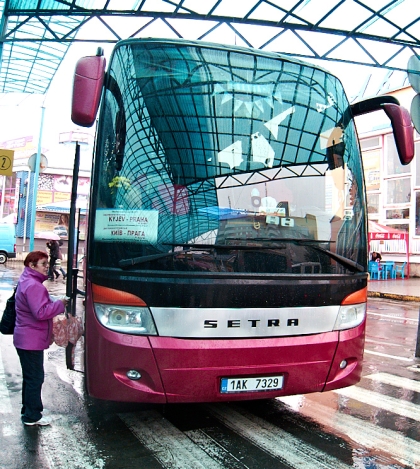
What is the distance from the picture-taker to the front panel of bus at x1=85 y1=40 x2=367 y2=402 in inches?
146

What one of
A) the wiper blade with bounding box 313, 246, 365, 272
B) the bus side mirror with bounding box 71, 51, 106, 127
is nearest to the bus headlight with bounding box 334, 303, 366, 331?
the wiper blade with bounding box 313, 246, 365, 272

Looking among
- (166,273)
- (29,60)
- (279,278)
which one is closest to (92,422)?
(166,273)

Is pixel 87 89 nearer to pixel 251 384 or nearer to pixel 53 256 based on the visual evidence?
pixel 251 384

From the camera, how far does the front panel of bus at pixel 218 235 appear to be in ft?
12.2

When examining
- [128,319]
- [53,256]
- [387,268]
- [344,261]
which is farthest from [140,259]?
[387,268]

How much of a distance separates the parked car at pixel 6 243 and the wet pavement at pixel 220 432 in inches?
1022

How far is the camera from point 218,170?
13.1 feet

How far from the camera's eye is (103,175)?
4.00 metres

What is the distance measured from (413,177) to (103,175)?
23.5m

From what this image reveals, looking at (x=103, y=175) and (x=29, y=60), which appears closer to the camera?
(x=103, y=175)

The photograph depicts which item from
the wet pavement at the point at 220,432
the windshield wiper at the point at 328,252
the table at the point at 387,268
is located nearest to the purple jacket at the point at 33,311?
the wet pavement at the point at 220,432

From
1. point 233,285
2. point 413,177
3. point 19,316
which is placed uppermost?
point 413,177

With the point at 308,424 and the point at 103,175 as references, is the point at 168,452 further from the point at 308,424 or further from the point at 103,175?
the point at 103,175

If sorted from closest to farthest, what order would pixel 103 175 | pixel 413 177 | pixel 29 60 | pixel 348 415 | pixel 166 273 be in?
1. pixel 166 273
2. pixel 103 175
3. pixel 348 415
4. pixel 29 60
5. pixel 413 177
